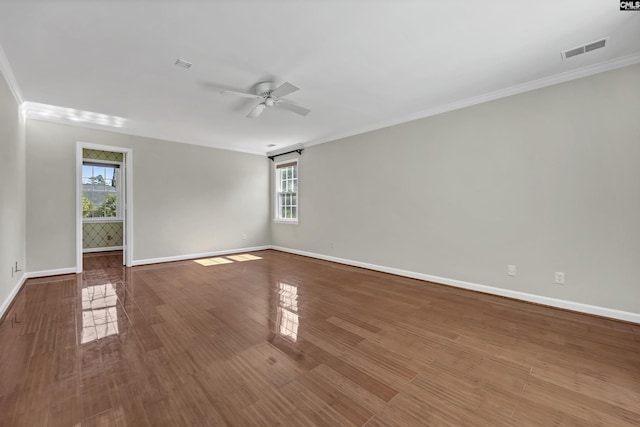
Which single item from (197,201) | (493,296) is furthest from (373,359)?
(197,201)

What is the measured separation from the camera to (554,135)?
2.97 metres

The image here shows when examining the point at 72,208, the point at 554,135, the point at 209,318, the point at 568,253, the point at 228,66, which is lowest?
the point at 209,318

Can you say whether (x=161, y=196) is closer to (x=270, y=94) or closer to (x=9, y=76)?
(x=9, y=76)

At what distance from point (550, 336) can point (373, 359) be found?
1693mm

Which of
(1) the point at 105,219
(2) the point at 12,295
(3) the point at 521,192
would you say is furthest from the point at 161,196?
(3) the point at 521,192

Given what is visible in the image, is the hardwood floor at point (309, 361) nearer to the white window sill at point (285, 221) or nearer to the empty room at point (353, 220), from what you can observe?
the empty room at point (353, 220)

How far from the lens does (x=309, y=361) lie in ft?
6.25

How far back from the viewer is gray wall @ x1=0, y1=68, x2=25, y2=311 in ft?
9.02

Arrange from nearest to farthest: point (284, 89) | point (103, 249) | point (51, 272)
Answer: point (284, 89) < point (51, 272) < point (103, 249)

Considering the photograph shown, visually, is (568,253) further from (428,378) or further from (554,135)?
(428,378)

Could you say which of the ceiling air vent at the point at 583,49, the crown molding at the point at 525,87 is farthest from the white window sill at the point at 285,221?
the ceiling air vent at the point at 583,49

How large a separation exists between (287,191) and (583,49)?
5.51 meters

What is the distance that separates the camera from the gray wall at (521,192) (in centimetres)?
264

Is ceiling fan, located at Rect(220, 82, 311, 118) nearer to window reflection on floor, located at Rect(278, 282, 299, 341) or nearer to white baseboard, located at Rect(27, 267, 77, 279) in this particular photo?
window reflection on floor, located at Rect(278, 282, 299, 341)
